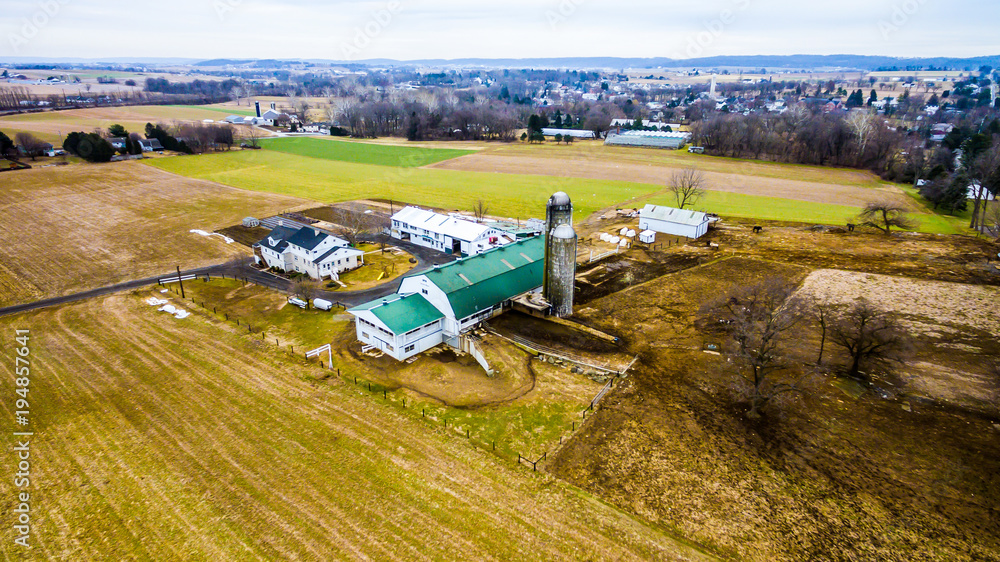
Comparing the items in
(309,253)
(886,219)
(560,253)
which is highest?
(560,253)

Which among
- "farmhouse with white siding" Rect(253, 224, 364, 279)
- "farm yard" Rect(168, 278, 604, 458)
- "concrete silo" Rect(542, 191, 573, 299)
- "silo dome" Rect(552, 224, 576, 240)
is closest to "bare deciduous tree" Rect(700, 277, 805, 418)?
"farm yard" Rect(168, 278, 604, 458)

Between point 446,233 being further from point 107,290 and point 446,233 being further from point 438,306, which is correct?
point 107,290

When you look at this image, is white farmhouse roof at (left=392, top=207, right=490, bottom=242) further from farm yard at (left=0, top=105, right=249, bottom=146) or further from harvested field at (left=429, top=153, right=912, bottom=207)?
farm yard at (left=0, top=105, right=249, bottom=146)

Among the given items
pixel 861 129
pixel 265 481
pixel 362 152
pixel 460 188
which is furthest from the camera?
pixel 362 152

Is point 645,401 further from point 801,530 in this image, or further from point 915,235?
point 915,235

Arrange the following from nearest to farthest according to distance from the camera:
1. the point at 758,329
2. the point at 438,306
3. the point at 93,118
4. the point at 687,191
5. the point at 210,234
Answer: the point at 438,306 → the point at 758,329 → the point at 210,234 → the point at 687,191 → the point at 93,118

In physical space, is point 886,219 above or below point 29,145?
below

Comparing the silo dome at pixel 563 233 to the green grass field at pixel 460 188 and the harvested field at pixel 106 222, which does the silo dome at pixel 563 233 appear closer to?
the green grass field at pixel 460 188

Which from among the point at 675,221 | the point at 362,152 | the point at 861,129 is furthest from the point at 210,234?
the point at 861,129
